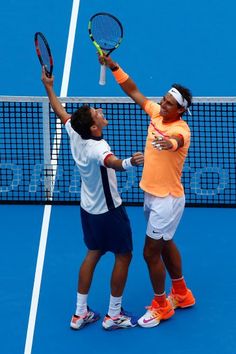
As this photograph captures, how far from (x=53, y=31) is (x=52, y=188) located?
297 cm

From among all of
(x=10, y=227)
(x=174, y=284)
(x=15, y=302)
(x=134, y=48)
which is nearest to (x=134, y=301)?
(x=174, y=284)

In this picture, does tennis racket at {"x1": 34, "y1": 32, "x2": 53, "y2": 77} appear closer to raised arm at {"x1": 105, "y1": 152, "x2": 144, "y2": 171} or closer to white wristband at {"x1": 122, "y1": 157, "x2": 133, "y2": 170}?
raised arm at {"x1": 105, "y1": 152, "x2": 144, "y2": 171}

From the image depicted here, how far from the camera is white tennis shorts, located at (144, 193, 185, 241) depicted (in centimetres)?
780

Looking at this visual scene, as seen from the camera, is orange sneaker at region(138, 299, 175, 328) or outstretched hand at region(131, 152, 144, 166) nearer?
outstretched hand at region(131, 152, 144, 166)

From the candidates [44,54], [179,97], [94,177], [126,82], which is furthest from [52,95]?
[179,97]

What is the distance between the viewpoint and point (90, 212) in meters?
7.82

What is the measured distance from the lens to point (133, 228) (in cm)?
936

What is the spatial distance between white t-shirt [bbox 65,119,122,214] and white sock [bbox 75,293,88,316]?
0.66m

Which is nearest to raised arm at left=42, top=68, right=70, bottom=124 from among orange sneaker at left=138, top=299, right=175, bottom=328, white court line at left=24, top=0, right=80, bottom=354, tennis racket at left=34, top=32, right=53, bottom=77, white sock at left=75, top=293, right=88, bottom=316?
tennis racket at left=34, top=32, right=53, bottom=77

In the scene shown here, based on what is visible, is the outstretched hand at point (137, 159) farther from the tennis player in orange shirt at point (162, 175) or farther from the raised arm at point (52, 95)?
the raised arm at point (52, 95)

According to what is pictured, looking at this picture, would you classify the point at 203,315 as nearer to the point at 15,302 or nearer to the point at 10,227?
the point at 15,302

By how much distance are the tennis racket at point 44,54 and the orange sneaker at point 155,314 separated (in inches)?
74.3

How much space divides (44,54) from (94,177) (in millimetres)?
1061

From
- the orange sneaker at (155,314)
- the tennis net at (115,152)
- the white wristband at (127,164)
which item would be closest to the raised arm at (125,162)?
the white wristband at (127,164)
